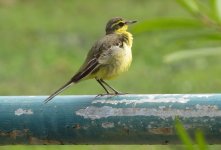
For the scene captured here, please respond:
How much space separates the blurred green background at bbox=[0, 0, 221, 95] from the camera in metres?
12.4

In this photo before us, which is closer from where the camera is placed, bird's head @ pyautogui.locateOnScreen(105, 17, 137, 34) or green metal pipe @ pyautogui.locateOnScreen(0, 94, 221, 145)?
green metal pipe @ pyautogui.locateOnScreen(0, 94, 221, 145)

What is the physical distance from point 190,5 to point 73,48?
523 inches

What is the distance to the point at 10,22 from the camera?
17219 millimetres

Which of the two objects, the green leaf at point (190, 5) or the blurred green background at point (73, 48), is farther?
the blurred green background at point (73, 48)

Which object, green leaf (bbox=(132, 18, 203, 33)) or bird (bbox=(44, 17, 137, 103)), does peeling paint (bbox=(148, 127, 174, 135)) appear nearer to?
green leaf (bbox=(132, 18, 203, 33))

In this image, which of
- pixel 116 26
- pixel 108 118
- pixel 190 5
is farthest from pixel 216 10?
pixel 116 26

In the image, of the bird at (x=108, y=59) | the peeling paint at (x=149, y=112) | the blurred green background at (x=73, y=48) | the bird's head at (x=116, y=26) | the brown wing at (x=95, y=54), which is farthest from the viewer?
the blurred green background at (x=73, y=48)

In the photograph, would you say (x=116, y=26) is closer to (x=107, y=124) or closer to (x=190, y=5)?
(x=107, y=124)

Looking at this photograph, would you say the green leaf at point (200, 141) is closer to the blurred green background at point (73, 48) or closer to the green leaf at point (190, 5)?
the green leaf at point (190, 5)

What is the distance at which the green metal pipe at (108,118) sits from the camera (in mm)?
2820

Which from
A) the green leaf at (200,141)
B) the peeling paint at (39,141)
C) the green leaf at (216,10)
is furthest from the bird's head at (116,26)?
the green leaf at (200,141)

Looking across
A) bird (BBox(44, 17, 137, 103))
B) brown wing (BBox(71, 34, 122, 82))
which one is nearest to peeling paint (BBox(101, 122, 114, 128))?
brown wing (BBox(71, 34, 122, 82))

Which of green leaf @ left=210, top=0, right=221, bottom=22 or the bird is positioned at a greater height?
the bird

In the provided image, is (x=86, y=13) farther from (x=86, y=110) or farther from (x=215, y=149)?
(x=86, y=110)
